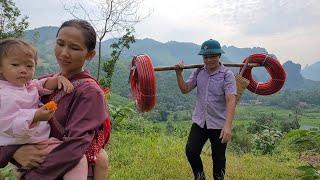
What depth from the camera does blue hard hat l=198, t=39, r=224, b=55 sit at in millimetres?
5000

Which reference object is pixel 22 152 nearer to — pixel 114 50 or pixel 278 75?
pixel 278 75

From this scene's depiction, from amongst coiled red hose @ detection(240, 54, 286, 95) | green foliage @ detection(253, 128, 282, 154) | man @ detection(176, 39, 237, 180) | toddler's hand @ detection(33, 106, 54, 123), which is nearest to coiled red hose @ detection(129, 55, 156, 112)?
man @ detection(176, 39, 237, 180)

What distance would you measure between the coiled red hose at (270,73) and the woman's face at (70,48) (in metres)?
3.84

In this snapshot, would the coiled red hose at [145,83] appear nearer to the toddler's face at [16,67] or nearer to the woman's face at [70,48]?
the woman's face at [70,48]

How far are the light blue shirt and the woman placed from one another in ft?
9.42

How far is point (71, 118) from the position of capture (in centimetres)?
213

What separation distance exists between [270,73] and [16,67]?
14.7 feet

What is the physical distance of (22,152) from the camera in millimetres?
2123

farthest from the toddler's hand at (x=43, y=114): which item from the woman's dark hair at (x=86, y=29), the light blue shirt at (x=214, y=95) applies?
the light blue shirt at (x=214, y=95)

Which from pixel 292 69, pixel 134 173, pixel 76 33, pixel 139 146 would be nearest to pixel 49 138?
pixel 76 33

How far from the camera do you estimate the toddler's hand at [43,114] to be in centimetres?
198

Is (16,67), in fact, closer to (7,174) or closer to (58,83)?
(58,83)

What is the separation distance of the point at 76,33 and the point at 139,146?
258 inches

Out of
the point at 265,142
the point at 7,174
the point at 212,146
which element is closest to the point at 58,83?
the point at 7,174
